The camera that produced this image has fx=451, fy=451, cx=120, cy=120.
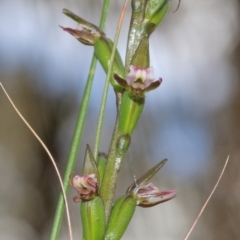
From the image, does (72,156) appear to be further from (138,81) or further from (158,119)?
(158,119)

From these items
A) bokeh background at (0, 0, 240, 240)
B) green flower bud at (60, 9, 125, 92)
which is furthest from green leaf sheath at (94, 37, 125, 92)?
bokeh background at (0, 0, 240, 240)

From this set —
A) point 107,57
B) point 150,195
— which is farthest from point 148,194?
point 107,57

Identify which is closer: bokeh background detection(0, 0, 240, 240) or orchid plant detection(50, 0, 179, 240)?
orchid plant detection(50, 0, 179, 240)

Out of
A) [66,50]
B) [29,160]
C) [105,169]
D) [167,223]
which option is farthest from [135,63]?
[29,160]

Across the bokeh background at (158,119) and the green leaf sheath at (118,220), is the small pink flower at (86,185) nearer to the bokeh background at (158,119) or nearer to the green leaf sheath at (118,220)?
the green leaf sheath at (118,220)

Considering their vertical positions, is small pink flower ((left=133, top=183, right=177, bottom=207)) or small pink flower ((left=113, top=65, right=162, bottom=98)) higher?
small pink flower ((left=113, top=65, right=162, bottom=98))

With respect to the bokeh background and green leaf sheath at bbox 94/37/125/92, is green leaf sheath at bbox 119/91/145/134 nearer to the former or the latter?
→ green leaf sheath at bbox 94/37/125/92

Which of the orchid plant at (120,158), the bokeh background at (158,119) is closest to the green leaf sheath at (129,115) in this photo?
the orchid plant at (120,158)

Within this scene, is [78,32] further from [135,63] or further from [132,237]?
[132,237]
